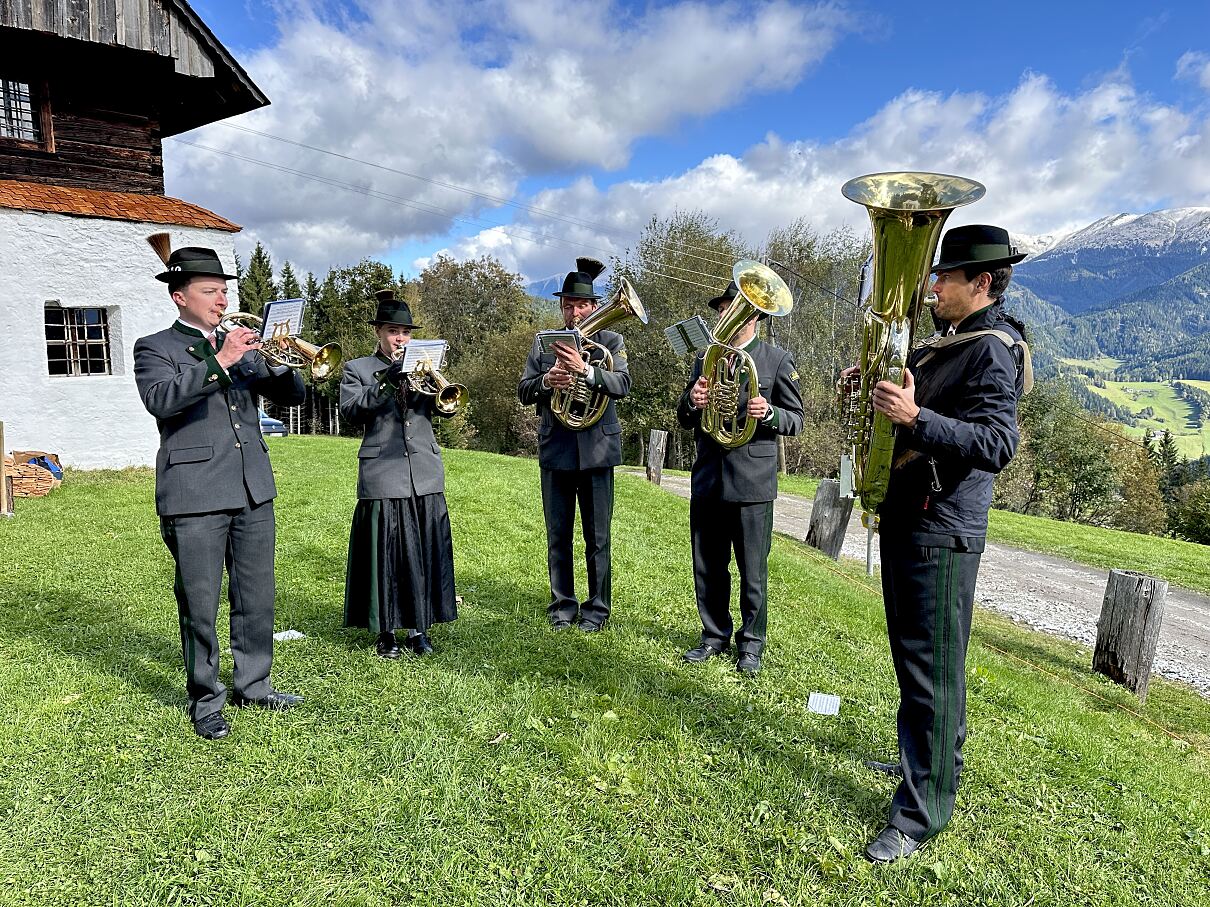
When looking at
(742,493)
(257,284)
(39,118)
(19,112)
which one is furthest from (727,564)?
(257,284)

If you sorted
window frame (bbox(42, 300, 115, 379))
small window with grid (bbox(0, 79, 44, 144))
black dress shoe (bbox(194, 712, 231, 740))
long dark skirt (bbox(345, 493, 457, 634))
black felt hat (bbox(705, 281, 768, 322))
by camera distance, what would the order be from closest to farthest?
black dress shoe (bbox(194, 712, 231, 740)) < black felt hat (bbox(705, 281, 768, 322)) < long dark skirt (bbox(345, 493, 457, 634)) < small window with grid (bbox(0, 79, 44, 144)) < window frame (bbox(42, 300, 115, 379))

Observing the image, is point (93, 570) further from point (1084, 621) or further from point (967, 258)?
point (1084, 621)

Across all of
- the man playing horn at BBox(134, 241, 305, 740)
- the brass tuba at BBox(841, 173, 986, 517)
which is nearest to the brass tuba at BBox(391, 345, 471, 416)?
the man playing horn at BBox(134, 241, 305, 740)

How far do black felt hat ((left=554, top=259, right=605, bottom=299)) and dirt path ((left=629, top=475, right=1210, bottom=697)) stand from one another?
743 centimetres

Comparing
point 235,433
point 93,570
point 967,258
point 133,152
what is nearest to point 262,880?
point 235,433

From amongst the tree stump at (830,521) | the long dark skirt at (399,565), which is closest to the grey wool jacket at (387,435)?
the long dark skirt at (399,565)

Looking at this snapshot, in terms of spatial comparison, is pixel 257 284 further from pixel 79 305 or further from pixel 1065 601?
pixel 1065 601

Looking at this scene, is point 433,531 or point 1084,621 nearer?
point 433,531

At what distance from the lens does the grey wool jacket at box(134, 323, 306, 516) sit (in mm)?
3838

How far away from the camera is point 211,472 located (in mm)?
4082

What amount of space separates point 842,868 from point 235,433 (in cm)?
395

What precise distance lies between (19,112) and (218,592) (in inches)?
551

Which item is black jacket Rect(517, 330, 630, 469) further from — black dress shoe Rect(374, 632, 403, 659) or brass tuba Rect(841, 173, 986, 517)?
brass tuba Rect(841, 173, 986, 517)

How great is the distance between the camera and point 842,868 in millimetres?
3236
